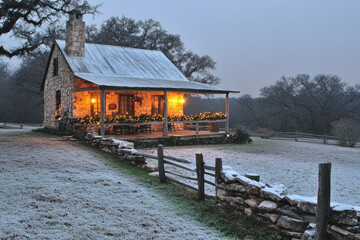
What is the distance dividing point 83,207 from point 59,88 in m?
13.7

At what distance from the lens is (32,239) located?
378cm

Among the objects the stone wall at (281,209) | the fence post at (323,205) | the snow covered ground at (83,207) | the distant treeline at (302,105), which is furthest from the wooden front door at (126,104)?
the distant treeline at (302,105)

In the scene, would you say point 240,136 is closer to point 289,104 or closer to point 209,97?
point 209,97

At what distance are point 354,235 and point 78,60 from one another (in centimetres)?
1591

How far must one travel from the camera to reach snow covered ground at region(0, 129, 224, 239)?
13.6 feet

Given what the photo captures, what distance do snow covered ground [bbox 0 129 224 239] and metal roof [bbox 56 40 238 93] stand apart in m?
7.16

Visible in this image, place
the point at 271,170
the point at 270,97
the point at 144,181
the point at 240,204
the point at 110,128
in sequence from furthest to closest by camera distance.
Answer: the point at 270,97 < the point at 110,128 < the point at 271,170 < the point at 144,181 < the point at 240,204

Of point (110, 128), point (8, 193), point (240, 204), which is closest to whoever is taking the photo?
point (240, 204)

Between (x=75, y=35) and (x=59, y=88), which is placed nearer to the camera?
(x=75, y=35)

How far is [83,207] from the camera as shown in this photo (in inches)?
200

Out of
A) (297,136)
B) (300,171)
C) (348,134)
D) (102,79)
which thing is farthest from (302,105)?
(300,171)

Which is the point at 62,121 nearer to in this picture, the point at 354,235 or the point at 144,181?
the point at 144,181

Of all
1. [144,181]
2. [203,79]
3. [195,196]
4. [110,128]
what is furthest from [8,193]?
[203,79]

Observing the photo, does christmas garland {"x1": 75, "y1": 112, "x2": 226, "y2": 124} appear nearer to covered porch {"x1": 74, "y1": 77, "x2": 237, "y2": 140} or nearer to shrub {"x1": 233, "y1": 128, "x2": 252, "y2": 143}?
covered porch {"x1": 74, "y1": 77, "x2": 237, "y2": 140}
